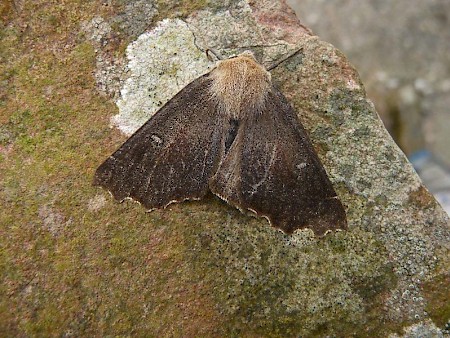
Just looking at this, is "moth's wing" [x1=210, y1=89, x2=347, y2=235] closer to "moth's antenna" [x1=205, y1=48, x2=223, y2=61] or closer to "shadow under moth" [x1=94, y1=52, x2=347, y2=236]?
"shadow under moth" [x1=94, y1=52, x2=347, y2=236]

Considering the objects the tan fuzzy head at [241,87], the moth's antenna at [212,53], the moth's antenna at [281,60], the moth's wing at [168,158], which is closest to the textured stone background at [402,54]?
the moth's antenna at [281,60]

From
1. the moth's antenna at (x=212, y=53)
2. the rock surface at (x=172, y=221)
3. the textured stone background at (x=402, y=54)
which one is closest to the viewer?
the rock surface at (x=172, y=221)

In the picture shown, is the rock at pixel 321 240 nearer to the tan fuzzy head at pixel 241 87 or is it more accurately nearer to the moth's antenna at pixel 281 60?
the moth's antenna at pixel 281 60

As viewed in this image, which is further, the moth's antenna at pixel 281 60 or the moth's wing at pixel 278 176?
the moth's antenna at pixel 281 60

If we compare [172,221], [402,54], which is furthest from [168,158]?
[402,54]

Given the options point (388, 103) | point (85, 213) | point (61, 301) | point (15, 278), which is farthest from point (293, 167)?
point (388, 103)

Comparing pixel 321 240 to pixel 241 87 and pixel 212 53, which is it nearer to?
pixel 241 87

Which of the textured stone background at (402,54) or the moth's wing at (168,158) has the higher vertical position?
the textured stone background at (402,54)

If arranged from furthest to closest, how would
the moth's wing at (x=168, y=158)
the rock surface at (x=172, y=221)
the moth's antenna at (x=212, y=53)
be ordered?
1. the moth's antenna at (x=212, y=53)
2. the moth's wing at (x=168, y=158)
3. the rock surface at (x=172, y=221)

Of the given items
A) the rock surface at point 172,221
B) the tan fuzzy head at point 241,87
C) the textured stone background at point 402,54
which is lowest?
the rock surface at point 172,221
